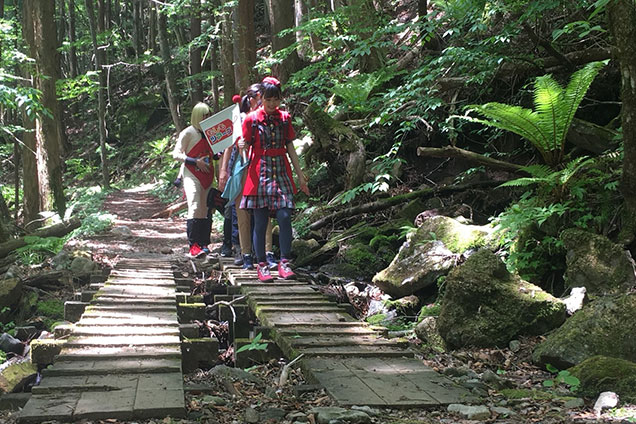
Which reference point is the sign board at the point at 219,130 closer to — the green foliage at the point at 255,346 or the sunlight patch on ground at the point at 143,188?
the green foliage at the point at 255,346

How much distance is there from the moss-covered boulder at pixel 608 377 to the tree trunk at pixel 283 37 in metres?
12.8

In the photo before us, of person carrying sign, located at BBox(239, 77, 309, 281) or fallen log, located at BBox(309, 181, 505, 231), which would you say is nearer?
person carrying sign, located at BBox(239, 77, 309, 281)

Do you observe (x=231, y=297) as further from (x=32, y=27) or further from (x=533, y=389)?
(x=32, y=27)

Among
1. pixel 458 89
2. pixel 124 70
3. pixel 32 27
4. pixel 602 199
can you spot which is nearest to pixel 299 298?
pixel 602 199

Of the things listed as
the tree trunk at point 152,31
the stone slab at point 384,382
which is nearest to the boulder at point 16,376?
the stone slab at point 384,382

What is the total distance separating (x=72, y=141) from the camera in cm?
3372

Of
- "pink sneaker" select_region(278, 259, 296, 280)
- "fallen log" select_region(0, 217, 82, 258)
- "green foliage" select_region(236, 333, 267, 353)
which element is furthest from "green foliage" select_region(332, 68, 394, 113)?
"fallen log" select_region(0, 217, 82, 258)

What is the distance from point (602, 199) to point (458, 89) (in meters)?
3.78

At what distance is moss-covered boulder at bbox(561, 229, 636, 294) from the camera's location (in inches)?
194

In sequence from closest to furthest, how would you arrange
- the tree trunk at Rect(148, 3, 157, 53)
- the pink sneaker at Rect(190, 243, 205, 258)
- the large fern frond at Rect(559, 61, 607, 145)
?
the large fern frond at Rect(559, 61, 607, 145)
the pink sneaker at Rect(190, 243, 205, 258)
the tree trunk at Rect(148, 3, 157, 53)

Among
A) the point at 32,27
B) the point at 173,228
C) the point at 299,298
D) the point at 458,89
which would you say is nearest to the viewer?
the point at 299,298

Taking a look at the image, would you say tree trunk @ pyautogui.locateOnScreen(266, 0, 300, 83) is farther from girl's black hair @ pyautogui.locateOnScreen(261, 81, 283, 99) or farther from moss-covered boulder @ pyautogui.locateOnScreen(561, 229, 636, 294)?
moss-covered boulder @ pyautogui.locateOnScreen(561, 229, 636, 294)

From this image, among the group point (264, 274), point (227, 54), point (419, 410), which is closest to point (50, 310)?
point (264, 274)

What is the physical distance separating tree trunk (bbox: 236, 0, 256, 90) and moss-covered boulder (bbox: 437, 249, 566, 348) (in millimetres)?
9566
